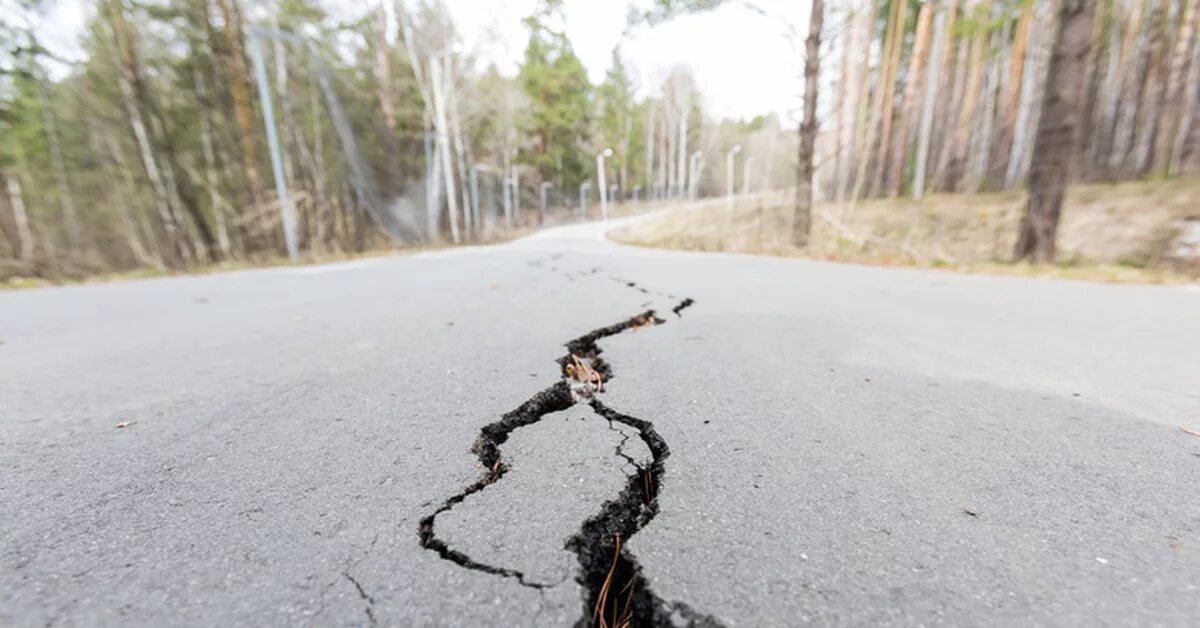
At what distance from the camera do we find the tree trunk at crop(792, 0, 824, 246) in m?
8.54

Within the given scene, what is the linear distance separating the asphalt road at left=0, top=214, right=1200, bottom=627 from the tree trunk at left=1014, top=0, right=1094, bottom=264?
387 cm

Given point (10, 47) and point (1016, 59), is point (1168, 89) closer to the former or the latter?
point (1016, 59)

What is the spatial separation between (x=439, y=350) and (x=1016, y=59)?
17.2 meters

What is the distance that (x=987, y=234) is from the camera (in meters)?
10.3

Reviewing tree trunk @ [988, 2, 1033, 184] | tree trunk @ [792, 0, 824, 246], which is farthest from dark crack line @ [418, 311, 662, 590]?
tree trunk @ [988, 2, 1033, 184]

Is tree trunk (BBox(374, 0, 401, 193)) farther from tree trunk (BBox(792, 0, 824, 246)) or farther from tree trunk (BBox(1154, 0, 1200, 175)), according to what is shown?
tree trunk (BBox(1154, 0, 1200, 175))

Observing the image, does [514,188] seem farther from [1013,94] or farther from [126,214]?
[1013,94]

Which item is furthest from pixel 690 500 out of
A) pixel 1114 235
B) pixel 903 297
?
pixel 1114 235

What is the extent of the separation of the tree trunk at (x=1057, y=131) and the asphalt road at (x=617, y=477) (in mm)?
3869

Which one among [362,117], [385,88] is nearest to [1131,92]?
[385,88]

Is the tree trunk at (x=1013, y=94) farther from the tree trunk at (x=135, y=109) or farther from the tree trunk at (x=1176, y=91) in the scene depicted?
the tree trunk at (x=135, y=109)

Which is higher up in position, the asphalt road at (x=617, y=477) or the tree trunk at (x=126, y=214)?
the tree trunk at (x=126, y=214)

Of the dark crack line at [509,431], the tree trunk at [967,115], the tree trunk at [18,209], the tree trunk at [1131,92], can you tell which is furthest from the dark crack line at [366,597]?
the tree trunk at [18,209]

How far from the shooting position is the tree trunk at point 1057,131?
5.61 metres
